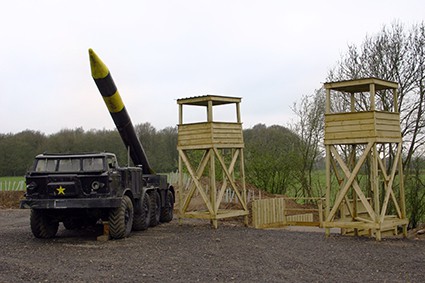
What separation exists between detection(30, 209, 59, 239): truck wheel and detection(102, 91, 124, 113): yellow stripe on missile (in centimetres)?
373

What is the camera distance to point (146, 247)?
14125 mm

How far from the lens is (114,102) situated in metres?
17.2

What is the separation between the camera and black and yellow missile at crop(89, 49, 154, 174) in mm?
15906

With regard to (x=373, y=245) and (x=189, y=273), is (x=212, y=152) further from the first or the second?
(x=189, y=273)

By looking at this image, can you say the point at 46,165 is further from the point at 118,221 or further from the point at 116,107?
the point at 116,107

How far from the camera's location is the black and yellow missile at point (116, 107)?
15.9m

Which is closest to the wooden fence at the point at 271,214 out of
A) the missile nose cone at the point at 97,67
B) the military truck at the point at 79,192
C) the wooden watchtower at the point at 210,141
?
the wooden watchtower at the point at 210,141

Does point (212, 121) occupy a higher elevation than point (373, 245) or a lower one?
higher

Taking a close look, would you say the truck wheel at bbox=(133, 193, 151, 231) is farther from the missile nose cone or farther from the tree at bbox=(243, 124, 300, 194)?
the tree at bbox=(243, 124, 300, 194)

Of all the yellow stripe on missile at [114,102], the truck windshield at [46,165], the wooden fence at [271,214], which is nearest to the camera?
the truck windshield at [46,165]

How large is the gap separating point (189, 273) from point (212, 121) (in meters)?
8.43

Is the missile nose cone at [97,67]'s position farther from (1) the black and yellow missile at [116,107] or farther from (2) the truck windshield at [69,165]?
(2) the truck windshield at [69,165]

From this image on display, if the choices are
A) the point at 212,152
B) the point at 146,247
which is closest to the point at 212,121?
the point at 212,152

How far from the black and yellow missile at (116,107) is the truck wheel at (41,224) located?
3750 mm
